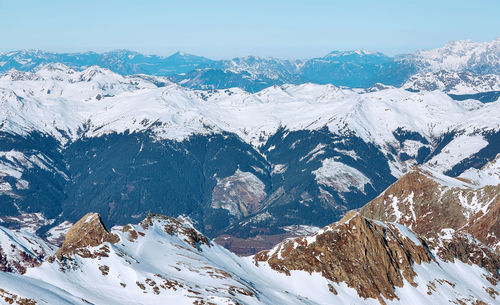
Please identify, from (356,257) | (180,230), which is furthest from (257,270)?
(356,257)

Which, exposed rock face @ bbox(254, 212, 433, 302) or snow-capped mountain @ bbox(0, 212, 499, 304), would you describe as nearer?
snow-capped mountain @ bbox(0, 212, 499, 304)

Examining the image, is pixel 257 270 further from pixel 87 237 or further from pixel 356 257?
pixel 87 237

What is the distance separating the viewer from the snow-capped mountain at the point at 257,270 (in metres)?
113

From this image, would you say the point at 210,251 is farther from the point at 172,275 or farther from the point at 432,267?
the point at 432,267

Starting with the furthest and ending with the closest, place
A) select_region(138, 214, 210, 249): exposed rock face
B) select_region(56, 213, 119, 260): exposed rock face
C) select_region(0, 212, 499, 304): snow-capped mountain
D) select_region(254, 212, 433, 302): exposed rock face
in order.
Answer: select_region(138, 214, 210, 249): exposed rock face → select_region(254, 212, 433, 302): exposed rock face → select_region(56, 213, 119, 260): exposed rock face → select_region(0, 212, 499, 304): snow-capped mountain

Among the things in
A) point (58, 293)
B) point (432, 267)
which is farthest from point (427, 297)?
point (58, 293)

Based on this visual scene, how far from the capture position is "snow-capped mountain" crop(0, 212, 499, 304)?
371 ft

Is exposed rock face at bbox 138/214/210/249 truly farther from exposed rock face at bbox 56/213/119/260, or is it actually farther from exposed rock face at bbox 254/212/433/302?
exposed rock face at bbox 56/213/119/260

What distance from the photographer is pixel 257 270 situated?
164 m

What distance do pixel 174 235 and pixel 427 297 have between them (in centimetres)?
8197

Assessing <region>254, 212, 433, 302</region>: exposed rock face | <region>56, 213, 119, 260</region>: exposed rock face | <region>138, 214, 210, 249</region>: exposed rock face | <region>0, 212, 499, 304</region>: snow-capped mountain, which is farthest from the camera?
<region>138, 214, 210, 249</region>: exposed rock face

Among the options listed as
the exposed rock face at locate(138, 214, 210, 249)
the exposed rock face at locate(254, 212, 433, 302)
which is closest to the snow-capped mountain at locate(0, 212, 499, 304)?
the exposed rock face at locate(254, 212, 433, 302)

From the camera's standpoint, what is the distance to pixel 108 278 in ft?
381

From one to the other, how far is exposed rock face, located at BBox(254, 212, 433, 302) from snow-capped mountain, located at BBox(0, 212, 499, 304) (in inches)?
12.5
